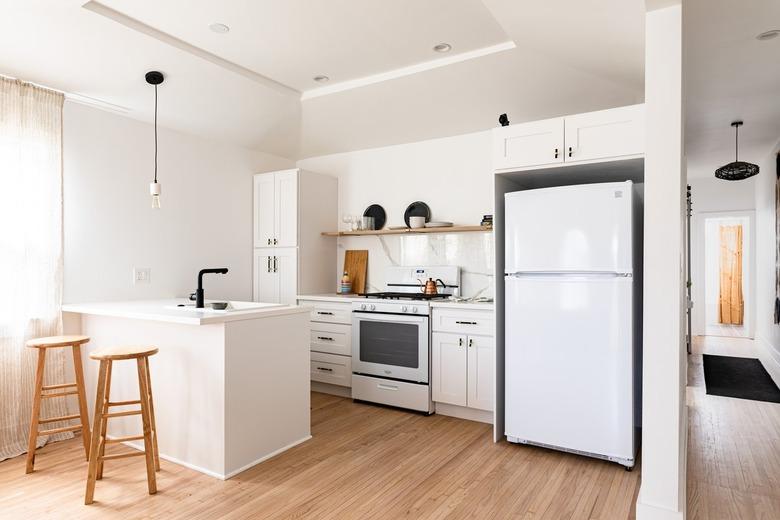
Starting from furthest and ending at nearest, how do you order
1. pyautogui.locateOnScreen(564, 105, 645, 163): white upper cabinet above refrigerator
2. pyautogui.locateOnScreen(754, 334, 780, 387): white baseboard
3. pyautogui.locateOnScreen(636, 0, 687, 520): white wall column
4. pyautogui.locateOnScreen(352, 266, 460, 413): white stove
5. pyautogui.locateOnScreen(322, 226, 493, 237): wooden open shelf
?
1. pyautogui.locateOnScreen(754, 334, 780, 387): white baseboard
2. pyautogui.locateOnScreen(322, 226, 493, 237): wooden open shelf
3. pyautogui.locateOnScreen(352, 266, 460, 413): white stove
4. pyautogui.locateOnScreen(564, 105, 645, 163): white upper cabinet above refrigerator
5. pyautogui.locateOnScreen(636, 0, 687, 520): white wall column

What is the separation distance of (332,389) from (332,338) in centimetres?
50

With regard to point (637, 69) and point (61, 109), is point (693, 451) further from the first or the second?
point (61, 109)

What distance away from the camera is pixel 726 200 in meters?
7.37

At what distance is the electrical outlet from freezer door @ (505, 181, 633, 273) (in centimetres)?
287

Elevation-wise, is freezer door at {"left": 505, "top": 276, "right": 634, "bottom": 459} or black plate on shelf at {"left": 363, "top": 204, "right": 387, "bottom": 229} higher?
black plate on shelf at {"left": 363, "top": 204, "right": 387, "bottom": 229}

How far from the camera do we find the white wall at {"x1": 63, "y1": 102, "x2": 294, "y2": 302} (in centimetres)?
353

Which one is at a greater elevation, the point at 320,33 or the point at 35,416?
the point at 320,33

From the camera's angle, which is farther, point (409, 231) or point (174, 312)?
point (409, 231)

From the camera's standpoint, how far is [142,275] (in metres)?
3.93

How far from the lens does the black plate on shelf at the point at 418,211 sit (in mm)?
4562

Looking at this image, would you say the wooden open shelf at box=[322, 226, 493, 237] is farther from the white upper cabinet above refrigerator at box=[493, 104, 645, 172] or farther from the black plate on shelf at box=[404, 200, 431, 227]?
the white upper cabinet above refrigerator at box=[493, 104, 645, 172]

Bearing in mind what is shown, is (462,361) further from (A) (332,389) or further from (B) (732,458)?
(B) (732,458)

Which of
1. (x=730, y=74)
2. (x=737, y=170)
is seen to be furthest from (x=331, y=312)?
(x=737, y=170)

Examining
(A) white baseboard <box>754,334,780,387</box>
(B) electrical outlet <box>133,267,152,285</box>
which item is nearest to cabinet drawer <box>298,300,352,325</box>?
(B) electrical outlet <box>133,267,152,285</box>
